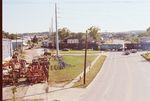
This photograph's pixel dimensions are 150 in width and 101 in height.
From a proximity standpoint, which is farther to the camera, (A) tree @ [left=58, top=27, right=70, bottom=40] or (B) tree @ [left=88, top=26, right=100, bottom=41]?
(B) tree @ [left=88, top=26, right=100, bottom=41]

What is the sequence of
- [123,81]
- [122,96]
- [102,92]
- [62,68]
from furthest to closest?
[62,68] → [123,81] → [102,92] → [122,96]

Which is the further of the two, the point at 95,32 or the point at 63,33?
the point at 95,32

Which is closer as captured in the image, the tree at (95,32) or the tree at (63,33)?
the tree at (63,33)

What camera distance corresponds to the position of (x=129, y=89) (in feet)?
96.3

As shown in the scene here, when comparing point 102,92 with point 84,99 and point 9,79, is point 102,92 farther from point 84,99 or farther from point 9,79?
point 9,79

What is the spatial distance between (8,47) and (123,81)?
29465mm

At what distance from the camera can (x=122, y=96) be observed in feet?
84.7

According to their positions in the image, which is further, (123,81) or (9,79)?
(123,81)

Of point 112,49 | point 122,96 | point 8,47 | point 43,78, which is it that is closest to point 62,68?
point 43,78

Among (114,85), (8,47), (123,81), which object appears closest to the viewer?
(114,85)

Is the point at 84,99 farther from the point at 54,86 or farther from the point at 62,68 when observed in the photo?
the point at 62,68

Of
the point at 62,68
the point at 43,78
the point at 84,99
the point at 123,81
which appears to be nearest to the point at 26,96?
the point at 84,99

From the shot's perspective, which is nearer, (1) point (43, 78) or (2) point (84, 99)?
(2) point (84, 99)

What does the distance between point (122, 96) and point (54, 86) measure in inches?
282
